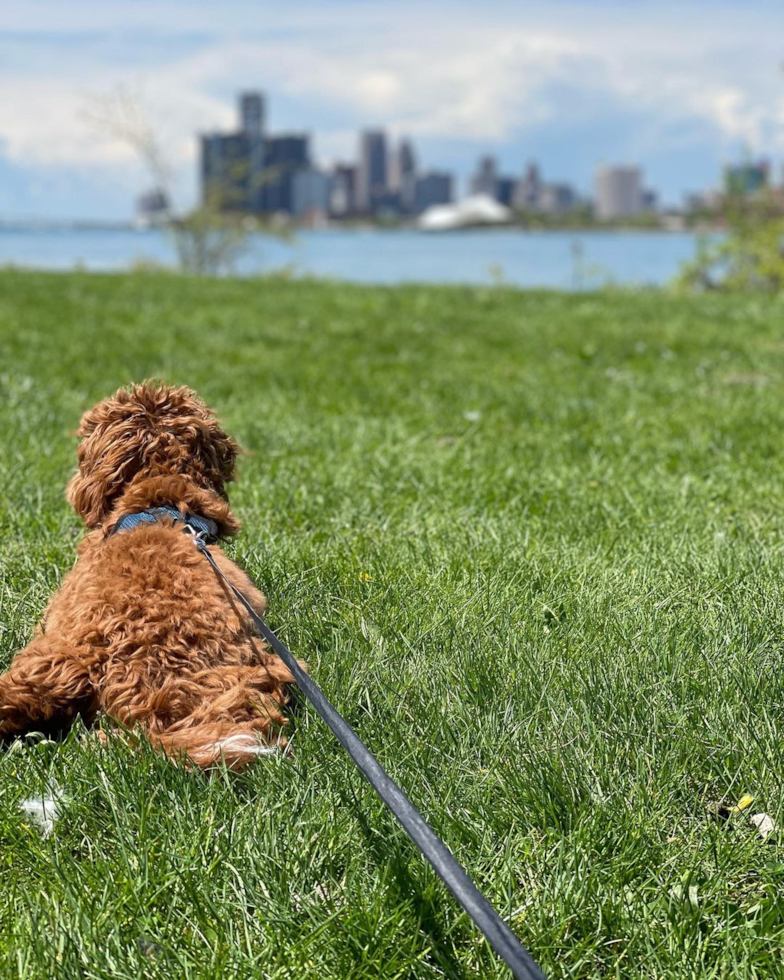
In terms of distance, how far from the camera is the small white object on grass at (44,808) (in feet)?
8.44

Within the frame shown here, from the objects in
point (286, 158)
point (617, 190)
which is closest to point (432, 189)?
point (617, 190)

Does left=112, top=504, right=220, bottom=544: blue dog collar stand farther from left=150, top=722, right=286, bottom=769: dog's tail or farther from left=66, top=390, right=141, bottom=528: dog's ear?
left=150, top=722, right=286, bottom=769: dog's tail

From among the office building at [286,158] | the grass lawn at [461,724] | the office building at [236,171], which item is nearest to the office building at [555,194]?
the office building at [286,158]

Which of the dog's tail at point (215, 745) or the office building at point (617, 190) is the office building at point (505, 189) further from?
the dog's tail at point (215, 745)

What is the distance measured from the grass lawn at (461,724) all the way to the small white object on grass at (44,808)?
3 cm

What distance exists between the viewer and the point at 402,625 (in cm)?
363

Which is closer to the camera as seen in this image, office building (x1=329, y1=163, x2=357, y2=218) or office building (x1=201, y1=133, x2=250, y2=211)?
office building (x1=201, y1=133, x2=250, y2=211)

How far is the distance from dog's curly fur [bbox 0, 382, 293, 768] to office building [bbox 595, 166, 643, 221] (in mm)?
149412

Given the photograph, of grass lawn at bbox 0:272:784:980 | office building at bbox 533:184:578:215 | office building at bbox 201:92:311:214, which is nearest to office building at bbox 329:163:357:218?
office building at bbox 533:184:578:215

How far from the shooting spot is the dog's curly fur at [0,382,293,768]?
2.78 m

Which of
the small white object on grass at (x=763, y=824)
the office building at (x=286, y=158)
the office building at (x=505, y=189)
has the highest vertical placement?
the office building at (x=505, y=189)

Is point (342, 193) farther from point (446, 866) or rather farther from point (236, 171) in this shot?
point (446, 866)

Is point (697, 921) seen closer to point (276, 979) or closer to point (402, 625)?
point (276, 979)

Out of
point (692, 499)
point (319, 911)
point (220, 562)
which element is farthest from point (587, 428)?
point (319, 911)
